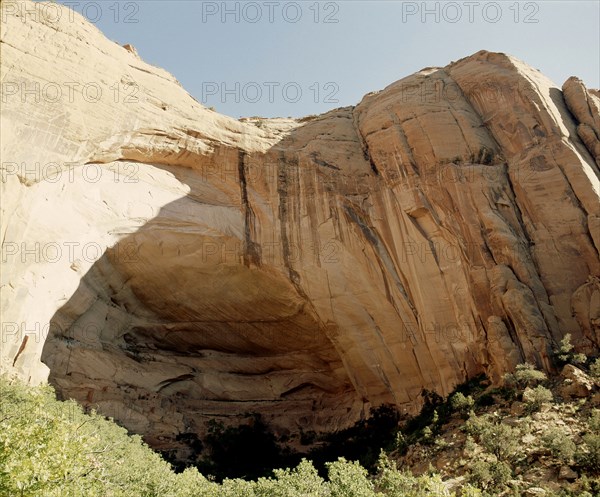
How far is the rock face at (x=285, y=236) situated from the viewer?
24.7m

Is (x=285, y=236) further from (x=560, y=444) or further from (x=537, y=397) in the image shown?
(x=560, y=444)

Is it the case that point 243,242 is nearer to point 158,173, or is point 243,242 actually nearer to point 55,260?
point 158,173

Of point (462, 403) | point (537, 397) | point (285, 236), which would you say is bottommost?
point (462, 403)

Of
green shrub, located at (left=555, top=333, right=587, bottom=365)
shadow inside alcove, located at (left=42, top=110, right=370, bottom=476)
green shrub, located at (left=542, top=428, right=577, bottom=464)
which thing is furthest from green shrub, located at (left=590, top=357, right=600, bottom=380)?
shadow inside alcove, located at (left=42, top=110, right=370, bottom=476)

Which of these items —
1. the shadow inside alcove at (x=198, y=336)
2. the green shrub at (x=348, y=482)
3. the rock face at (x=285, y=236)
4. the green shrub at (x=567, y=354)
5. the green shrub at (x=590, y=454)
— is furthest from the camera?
the shadow inside alcove at (x=198, y=336)

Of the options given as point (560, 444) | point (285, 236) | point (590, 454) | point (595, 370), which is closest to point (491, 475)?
point (560, 444)

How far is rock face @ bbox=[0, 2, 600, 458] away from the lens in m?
24.7

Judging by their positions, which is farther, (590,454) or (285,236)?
(285,236)

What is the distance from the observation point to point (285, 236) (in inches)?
1180

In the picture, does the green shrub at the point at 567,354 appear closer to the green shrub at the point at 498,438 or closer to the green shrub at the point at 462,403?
the green shrub at the point at 462,403

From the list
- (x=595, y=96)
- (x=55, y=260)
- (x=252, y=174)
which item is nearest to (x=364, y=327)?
(x=252, y=174)

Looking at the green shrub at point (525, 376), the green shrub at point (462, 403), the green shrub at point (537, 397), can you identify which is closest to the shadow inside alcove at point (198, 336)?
the green shrub at point (462, 403)

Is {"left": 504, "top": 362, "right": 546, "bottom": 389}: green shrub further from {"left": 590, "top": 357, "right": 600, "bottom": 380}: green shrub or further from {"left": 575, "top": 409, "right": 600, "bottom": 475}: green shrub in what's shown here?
{"left": 575, "top": 409, "right": 600, "bottom": 475}: green shrub

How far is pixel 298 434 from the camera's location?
3200 cm
